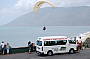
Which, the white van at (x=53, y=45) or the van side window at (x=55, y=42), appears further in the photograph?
the van side window at (x=55, y=42)

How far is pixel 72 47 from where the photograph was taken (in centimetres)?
2730

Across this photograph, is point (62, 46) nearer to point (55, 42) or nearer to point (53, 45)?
point (55, 42)

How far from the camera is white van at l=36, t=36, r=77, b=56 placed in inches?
1012

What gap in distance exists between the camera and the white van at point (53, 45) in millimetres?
25698

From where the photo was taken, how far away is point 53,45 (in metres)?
26.1

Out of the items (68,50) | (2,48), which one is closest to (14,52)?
(2,48)

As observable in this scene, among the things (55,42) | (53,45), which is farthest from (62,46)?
(53,45)

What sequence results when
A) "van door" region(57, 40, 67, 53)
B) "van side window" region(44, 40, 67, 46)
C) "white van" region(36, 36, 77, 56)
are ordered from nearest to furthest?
"white van" region(36, 36, 77, 56) → "van side window" region(44, 40, 67, 46) → "van door" region(57, 40, 67, 53)

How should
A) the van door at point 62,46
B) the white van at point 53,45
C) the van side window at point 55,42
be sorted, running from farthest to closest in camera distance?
the van door at point 62,46 → the van side window at point 55,42 → the white van at point 53,45

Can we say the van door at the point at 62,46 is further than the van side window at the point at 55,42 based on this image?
Yes

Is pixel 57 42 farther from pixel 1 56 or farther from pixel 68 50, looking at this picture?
pixel 1 56

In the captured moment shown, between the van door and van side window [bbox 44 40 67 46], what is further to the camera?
the van door

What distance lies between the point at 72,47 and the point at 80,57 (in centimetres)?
281

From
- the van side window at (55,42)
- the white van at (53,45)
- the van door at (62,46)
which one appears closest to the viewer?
the white van at (53,45)
